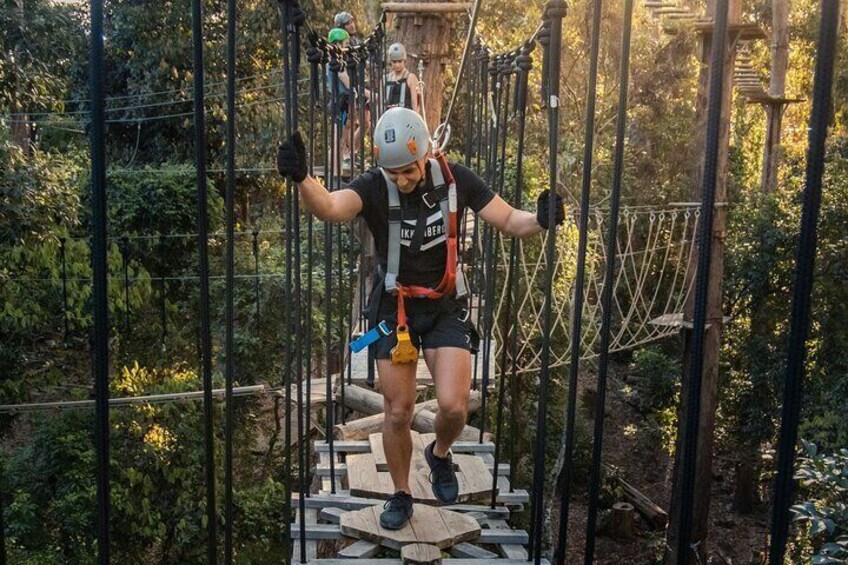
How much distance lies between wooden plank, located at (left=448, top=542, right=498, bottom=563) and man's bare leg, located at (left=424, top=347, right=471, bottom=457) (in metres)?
0.33

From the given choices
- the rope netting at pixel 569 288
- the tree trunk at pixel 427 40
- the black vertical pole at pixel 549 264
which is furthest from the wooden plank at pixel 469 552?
the rope netting at pixel 569 288

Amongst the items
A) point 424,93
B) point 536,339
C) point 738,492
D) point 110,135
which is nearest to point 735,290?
point 536,339

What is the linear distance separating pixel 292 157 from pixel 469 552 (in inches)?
46.1

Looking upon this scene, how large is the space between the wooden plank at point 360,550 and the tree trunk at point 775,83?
8280 millimetres

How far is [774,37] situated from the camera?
371 inches

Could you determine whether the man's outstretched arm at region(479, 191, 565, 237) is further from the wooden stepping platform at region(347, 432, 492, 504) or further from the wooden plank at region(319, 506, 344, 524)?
the wooden plank at region(319, 506, 344, 524)

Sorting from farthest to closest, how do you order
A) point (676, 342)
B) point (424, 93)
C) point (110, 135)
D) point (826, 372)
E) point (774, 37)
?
point (676, 342), point (110, 135), point (774, 37), point (826, 372), point (424, 93)

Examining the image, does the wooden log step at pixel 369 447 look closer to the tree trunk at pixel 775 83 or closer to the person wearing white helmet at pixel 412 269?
the person wearing white helmet at pixel 412 269

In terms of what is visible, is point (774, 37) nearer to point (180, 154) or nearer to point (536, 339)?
point (536, 339)

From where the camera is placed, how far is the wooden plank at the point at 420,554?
6.91 ft

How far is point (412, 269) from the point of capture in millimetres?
2348

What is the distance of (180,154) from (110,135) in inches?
38.7

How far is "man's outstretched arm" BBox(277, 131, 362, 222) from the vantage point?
73.1 inches

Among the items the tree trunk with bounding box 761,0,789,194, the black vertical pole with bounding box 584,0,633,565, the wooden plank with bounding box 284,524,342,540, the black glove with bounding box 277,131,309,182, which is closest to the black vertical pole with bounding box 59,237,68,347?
the wooden plank with bounding box 284,524,342,540
